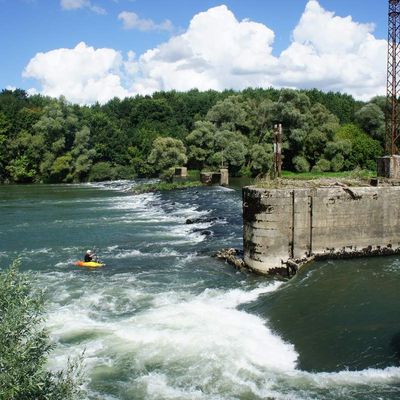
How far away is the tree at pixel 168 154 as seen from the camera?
77.9 meters

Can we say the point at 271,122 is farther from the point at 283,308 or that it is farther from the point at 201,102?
the point at 283,308

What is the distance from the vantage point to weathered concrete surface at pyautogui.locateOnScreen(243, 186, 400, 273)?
21969mm

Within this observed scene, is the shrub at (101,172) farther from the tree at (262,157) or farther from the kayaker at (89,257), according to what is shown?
the kayaker at (89,257)

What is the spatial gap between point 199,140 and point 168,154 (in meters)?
6.93

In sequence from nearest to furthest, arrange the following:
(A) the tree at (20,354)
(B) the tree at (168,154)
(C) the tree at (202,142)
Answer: (A) the tree at (20,354) → (B) the tree at (168,154) → (C) the tree at (202,142)

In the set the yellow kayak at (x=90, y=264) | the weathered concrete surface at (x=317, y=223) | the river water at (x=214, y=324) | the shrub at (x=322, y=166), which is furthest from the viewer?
the shrub at (x=322, y=166)

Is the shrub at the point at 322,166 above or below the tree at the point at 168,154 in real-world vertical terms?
below

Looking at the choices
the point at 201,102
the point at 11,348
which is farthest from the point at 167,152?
the point at 11,348

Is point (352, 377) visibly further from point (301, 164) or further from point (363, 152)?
point (363, 152)

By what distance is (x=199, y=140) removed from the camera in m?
82.1

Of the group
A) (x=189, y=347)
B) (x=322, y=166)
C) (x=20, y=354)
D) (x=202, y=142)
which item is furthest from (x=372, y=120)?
(x=20, y=354)

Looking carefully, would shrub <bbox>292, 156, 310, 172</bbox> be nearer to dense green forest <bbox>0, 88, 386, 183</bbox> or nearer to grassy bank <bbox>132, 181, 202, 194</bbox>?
dense green forest <bbox>0, 88, 386, 183</bbox>

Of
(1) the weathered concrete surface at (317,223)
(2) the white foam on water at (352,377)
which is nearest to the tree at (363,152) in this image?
(1) the weathered concrete surface at (317,223)

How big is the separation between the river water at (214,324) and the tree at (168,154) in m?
47.9
